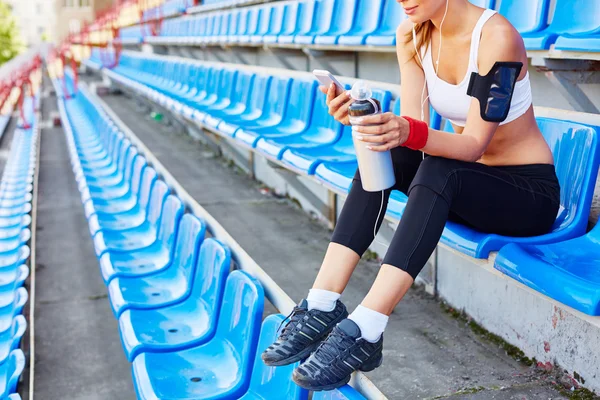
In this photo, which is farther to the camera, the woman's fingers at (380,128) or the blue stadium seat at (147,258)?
the blue stadium seat at (147,258)

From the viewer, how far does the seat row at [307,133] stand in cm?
113

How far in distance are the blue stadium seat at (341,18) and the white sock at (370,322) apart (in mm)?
1756

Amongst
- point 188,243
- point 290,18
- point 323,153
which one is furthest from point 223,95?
point 188,243

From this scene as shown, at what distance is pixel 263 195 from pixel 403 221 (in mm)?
2535

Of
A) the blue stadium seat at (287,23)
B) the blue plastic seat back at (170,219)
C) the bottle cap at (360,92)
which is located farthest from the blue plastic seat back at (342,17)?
the bottle cap at (360,92)

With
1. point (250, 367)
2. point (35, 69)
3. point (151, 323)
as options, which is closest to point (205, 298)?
point (151, 323)

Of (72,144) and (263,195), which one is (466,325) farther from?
(72,144)

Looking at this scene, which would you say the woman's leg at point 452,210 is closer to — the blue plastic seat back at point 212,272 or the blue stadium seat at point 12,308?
the blue plastic seat back at point 212,272

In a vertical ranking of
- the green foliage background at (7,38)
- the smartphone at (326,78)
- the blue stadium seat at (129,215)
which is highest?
the smartphone at (326,78)

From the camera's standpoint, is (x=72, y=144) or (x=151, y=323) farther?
(x=72, y=144)

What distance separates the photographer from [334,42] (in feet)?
7.95

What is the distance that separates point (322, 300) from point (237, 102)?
8.14 ft

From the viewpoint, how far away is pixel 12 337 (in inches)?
75.3

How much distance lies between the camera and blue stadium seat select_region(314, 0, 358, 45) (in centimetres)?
270
